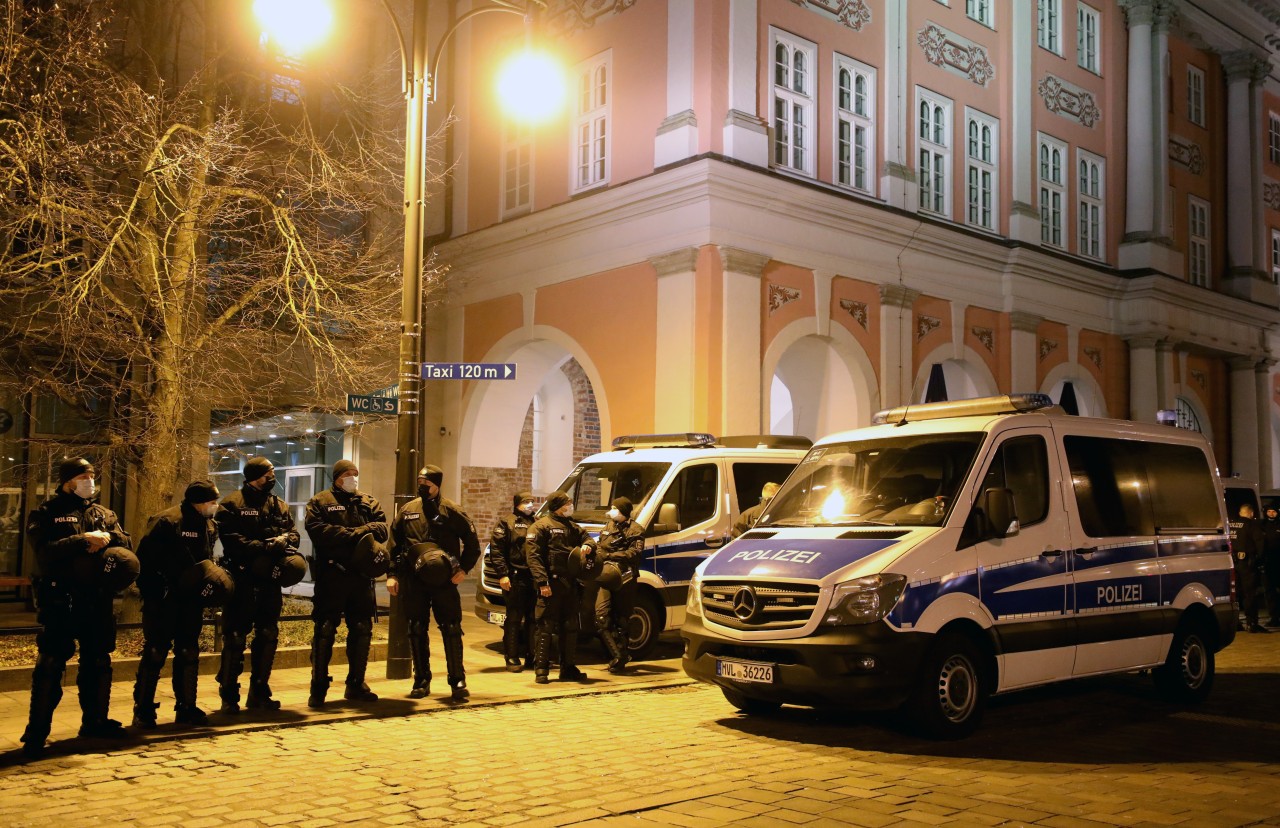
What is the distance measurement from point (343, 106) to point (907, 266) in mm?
9793

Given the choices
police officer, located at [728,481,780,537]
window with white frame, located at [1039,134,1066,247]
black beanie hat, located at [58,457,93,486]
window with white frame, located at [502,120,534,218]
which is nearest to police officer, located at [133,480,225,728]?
black beanie hat, located at [58,457,93,486]

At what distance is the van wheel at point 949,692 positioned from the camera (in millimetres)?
7668

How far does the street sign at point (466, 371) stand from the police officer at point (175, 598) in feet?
9.85

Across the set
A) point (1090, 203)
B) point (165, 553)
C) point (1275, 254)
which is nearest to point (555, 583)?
point (165, 553)

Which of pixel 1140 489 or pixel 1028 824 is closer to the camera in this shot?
pixel 1028 824

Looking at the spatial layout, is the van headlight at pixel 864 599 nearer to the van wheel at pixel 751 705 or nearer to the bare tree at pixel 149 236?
the van wheel at pixel 751 705

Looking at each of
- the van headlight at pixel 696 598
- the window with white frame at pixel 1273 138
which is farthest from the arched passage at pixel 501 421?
the window with white frame at pixel 1273 138

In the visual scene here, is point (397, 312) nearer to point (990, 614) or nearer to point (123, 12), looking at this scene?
point (123, 12)

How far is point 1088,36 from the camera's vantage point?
26141mm

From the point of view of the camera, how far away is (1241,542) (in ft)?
54.8

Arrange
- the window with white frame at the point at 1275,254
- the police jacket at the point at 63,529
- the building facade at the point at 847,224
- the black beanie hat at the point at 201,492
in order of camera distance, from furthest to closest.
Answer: the window with white frame at the point at 1275,254, the building facade at the point at 847,224, the black beanie hat at the point at 201,492, the police jacket at the point at 63,529

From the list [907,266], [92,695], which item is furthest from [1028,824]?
[907,266]

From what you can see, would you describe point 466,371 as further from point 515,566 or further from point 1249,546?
point 1249,546

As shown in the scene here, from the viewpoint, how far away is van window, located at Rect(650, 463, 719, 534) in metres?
12.4
